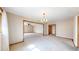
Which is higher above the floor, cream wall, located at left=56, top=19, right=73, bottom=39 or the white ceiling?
the white ceiling

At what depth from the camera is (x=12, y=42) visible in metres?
4.26

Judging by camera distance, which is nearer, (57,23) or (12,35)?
(12,35)

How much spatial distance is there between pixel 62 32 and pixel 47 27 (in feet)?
8.94

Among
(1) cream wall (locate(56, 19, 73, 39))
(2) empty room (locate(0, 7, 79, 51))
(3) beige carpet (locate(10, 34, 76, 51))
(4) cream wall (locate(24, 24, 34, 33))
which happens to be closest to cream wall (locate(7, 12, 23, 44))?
(2) empty room (locate(0, 7, 79, 51))

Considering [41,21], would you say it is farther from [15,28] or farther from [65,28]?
[65,28]

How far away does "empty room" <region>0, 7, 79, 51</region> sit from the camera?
2.99 m

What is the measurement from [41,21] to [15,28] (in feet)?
6.50

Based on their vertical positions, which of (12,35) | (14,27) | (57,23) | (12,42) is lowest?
(12,42)

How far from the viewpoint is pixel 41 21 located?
5.34 metres

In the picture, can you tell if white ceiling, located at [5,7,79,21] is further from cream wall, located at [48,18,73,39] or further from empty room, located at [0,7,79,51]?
cream wall, located at [48,18,73,39]

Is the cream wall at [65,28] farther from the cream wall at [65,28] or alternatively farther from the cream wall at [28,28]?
the cream wall at [28,28]

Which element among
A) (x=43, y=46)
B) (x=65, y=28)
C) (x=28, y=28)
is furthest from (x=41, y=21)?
A: (x=28, y=28)
